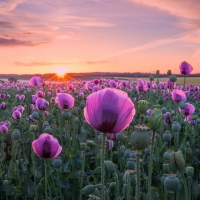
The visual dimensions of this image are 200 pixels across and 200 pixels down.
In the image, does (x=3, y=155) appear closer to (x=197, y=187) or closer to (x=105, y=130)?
(x=197, y=187)

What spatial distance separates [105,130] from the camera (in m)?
1.34

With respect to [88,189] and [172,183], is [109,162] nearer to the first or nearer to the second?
[88,189]

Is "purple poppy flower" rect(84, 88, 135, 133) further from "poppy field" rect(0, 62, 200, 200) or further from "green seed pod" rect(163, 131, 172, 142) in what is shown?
"green seed pod" rect(163, 131, 172, 142)


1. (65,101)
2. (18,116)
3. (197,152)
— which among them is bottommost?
(197,152)

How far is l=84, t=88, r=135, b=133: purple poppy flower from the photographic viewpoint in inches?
50.1

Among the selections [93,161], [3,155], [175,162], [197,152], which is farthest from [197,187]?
[3,155]

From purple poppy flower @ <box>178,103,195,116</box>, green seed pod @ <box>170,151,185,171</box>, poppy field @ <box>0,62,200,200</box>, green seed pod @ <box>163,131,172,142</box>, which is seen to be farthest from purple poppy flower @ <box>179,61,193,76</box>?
green seed pod @ <box>170,151,185,171</box>

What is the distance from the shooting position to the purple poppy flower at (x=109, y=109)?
1.27 meters

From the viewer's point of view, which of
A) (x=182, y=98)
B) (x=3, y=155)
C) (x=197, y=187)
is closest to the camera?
(x=197, y=187)

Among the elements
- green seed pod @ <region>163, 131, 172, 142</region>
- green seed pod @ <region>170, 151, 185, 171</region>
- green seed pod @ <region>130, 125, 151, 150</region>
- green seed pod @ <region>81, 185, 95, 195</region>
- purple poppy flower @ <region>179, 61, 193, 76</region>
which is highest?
purple poppy flower @ <region>179, 61, 193, 76</region>

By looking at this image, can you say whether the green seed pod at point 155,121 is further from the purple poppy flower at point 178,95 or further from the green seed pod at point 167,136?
the purple poppy flower at point 178,95

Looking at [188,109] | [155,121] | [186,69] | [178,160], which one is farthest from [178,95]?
[155,121]

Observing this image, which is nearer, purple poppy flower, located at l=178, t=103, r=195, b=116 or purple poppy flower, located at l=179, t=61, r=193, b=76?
purple poppy flower, located at l=178, t=103, r=195, b=116

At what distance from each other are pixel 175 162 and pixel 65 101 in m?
1.93
